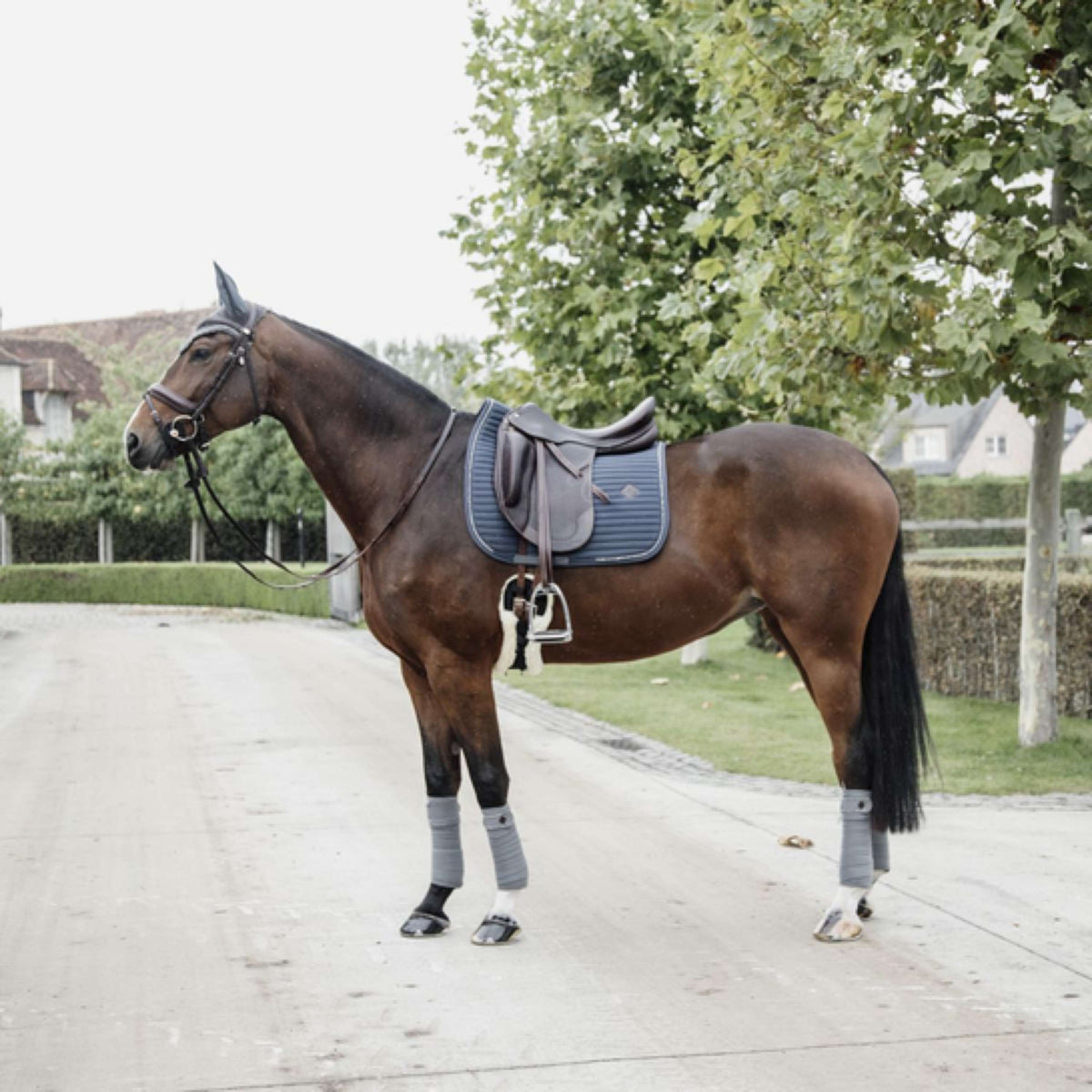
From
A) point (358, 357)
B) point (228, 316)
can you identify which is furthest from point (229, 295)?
point (358, 357)

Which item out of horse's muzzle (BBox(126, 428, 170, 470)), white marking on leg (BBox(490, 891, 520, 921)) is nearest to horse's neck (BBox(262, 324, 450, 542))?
horse's muzzle (BBox(126, 428, 170, 470))

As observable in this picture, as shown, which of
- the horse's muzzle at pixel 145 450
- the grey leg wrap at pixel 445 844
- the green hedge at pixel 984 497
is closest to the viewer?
the horse's muzzle at pixel 145 450

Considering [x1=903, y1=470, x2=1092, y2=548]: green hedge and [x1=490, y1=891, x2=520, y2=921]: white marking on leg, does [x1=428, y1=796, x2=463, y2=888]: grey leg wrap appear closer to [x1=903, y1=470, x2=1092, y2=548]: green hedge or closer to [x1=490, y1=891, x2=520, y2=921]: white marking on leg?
Answer: [x1=490, y1=891, x2=520, y2=921]: white marking on leg

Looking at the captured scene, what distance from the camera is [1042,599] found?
33.8 feet

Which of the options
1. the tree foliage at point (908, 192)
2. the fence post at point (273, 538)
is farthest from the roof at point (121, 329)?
the tree foliage at point (908, 192)

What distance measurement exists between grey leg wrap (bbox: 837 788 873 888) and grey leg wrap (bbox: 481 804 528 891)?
1278 millimetres

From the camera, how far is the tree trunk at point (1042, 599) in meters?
10.3

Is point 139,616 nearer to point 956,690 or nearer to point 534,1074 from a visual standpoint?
point 956,690

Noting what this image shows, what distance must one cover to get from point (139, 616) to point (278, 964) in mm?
26497

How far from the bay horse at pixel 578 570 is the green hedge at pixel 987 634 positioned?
5.75 m

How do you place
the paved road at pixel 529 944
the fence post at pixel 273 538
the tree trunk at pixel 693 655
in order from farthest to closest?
1. the fence post at pixel 273 538
2. the tree trunk at pixel 693 655
3. the paved road at pixel 529 944

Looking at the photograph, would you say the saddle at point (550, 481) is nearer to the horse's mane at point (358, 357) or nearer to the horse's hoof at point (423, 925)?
the horse's mane at point (358, 357)

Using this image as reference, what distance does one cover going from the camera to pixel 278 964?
5.51 metres

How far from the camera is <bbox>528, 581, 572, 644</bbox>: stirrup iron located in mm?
5742
